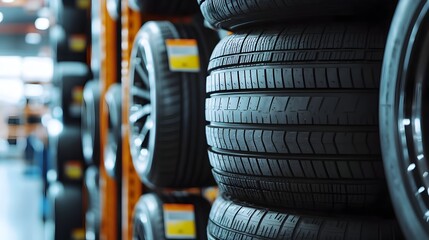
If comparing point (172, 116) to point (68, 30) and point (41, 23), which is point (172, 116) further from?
point (41, 23)

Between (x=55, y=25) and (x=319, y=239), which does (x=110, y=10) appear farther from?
(x=319, y=239)

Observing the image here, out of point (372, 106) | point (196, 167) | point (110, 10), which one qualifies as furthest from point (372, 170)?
point (110, 10)

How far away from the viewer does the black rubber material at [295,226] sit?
121 centimetres

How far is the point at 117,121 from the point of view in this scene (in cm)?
322

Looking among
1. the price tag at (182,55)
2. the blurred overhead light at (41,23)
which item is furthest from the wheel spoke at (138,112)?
Result: the blurred overhead light at (41,23)

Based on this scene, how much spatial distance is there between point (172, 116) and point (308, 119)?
925 millimetres

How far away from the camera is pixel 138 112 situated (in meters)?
2.41

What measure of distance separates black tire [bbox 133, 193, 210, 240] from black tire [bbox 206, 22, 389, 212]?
0.95m

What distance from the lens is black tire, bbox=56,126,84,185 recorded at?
16.4 feet

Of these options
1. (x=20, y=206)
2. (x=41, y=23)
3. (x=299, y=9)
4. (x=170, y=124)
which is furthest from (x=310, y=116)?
(x=41, y=23)

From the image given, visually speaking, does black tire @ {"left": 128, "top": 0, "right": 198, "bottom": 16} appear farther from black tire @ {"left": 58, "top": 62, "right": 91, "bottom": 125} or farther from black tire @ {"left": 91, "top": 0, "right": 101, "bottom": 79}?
black tire @ {"left": 58, "top": 62, "right": 91, "bottom": 125}

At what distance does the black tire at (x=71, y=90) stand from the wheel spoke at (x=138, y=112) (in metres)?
2.64

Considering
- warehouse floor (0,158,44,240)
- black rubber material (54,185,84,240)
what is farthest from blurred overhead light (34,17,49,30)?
black rubber material (54,185,84,240)

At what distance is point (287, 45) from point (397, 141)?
0.35 metres
